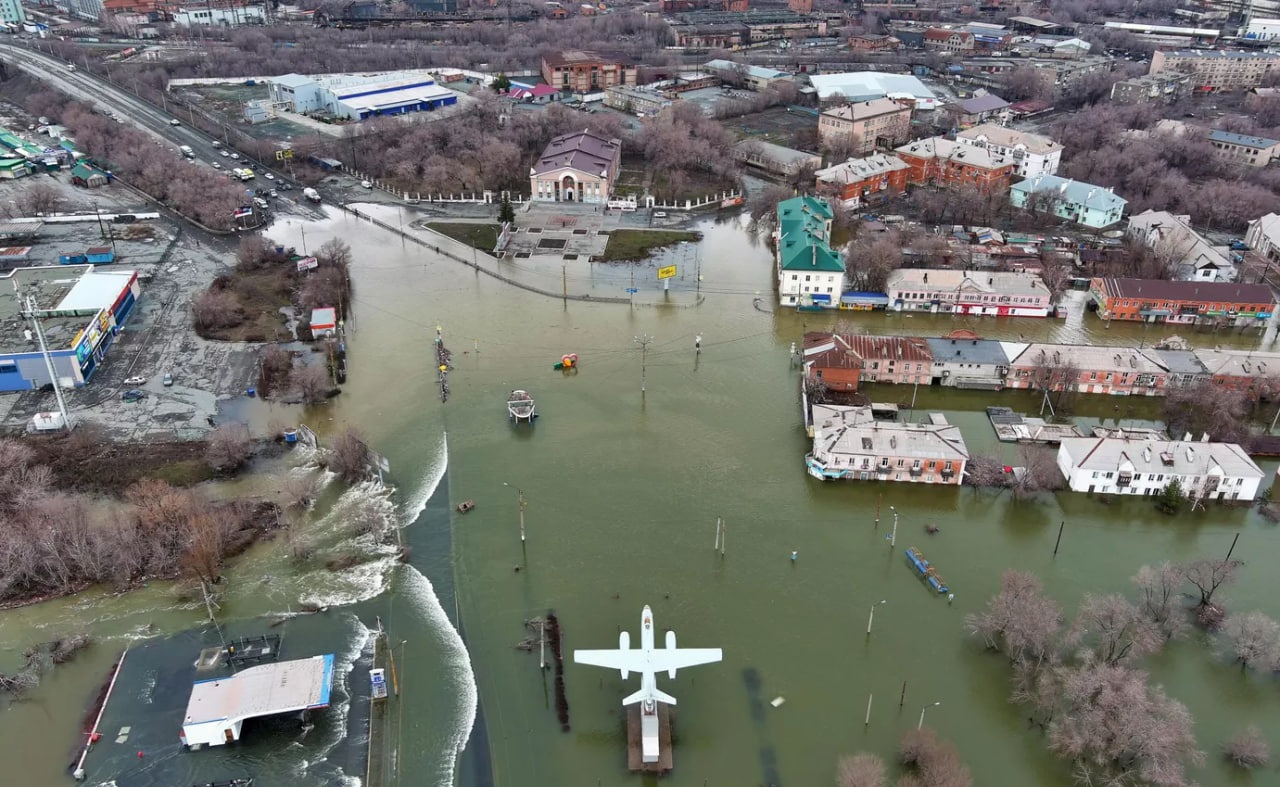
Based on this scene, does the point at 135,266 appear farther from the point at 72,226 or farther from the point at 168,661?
the point at 168,661

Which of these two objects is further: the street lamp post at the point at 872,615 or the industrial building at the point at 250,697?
the street lamp post at the point at 872,615

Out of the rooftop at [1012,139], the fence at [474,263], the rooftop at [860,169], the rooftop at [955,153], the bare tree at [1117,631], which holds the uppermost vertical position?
the rooftop at [1012,139]

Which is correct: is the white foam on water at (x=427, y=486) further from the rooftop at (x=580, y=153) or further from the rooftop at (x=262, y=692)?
the rooftop at (x=580, y=153)

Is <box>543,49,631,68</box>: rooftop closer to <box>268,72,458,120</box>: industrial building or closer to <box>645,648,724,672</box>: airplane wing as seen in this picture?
<box>268,72,458,120</box>: industrial building

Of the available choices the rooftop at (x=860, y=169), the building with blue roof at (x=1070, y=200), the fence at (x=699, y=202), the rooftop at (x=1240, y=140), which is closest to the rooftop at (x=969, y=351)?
the rooftop at (x=860, y=169)

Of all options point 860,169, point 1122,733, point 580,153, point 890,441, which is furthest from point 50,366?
point 860,169

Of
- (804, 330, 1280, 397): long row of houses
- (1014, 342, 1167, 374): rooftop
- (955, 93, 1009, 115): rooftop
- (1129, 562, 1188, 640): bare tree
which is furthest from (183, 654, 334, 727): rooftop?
(955, 93, 1009, 115): rooftop
